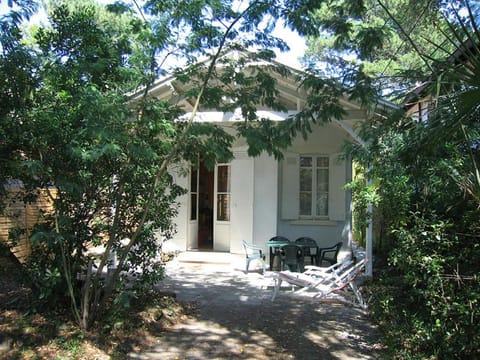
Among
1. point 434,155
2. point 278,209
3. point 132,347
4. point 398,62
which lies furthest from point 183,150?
point 398,62

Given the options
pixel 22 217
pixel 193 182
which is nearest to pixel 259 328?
pixel 22 217

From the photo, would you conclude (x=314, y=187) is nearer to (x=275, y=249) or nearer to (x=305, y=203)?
(x=305, y=203)

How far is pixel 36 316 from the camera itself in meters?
4.99

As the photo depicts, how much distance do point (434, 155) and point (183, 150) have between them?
2750mm

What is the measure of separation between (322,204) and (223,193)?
2446 millimetres

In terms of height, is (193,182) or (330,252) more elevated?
(193,182)

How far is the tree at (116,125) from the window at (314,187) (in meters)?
5.12

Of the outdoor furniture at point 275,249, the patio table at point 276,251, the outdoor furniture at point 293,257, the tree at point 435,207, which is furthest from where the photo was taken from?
the outdoor furniture at point 275,249

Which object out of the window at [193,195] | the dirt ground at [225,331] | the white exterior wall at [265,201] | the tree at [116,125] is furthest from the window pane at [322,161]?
the tree at [116,125]

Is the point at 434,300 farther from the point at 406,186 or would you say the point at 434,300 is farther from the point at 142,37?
the point at 142,37

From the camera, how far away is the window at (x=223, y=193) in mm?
10953

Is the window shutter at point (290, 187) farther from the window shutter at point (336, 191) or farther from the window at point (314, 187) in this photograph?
the window shutter at point (336, 191)

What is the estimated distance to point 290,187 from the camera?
10.7 metres

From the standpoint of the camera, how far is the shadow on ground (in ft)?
15.8
